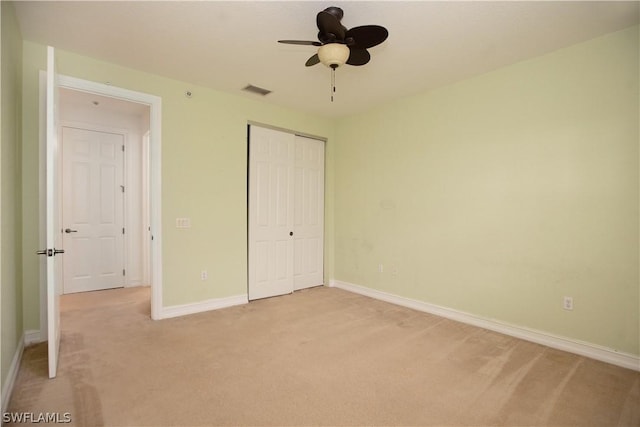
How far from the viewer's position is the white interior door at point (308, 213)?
482cm

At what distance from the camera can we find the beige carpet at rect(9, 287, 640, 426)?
1915mm

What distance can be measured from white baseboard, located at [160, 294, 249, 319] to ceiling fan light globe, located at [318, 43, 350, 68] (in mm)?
3019

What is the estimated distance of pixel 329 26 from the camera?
2.06 meters

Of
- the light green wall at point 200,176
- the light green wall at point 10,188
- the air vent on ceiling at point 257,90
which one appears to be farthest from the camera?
the air vent on ceiling at point 257,90

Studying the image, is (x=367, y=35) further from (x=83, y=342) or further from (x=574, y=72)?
(x=83, y=342)

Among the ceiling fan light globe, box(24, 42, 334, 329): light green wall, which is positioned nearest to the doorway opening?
box(24, 42, 334, 329): light green wall

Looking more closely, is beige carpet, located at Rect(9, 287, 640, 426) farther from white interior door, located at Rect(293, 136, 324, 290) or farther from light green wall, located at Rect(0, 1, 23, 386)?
white interior door, located at Rect(293, 136, 324, 290)

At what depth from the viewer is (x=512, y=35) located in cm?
260

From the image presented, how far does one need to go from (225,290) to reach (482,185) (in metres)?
3.25

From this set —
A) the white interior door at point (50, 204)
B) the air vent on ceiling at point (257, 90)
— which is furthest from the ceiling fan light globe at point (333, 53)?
the white interior door at point (50, 204)

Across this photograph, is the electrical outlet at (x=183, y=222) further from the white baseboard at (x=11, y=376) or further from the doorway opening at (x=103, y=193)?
the white baseboard at (x=11, y=376)

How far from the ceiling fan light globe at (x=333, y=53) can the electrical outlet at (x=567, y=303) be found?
2.81 metres

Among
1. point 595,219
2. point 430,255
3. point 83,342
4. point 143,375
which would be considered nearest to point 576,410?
point 595,219

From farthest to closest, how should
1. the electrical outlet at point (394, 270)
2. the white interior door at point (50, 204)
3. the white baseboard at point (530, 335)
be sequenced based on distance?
1. the electrical outlet at point (394, 270)
2. the white baseboard at point (530, 335)
3. the white interior door at point (50, 204)
